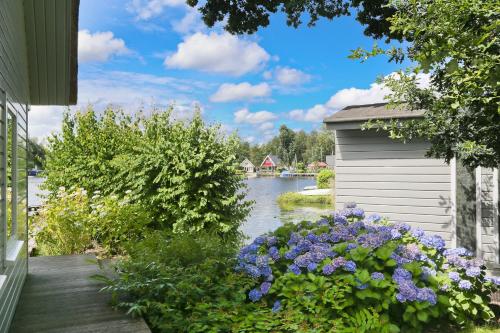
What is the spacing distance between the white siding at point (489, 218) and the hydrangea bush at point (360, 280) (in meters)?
2.31

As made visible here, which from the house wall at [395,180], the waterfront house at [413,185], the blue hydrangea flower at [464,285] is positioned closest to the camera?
the blue hydrangea flower at [464,285]

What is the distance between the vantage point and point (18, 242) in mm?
4508

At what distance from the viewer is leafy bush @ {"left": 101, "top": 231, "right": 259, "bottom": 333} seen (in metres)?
3.38

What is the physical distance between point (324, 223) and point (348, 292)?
1380 mm

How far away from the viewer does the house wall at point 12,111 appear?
3.32 meters

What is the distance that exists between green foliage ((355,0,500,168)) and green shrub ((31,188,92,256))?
508 cm

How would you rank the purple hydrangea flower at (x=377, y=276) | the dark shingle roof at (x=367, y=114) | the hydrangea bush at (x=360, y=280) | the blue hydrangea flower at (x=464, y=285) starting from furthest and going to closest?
1. the dark shingle roof at (x=367, y=114)
2. the blue hydrangea flower at (x=464, y=285)
3. the purple hydrangea flower at (x=377, y=276)
4. the hydrangea bush at (x=360, y=280)

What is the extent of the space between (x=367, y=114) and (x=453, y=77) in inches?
179

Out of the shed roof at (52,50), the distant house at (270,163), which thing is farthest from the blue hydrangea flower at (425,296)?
the distant house at (270,163)

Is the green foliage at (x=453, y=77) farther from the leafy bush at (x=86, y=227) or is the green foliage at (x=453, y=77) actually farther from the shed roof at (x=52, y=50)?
the leafy bush at (x=86, y=227)

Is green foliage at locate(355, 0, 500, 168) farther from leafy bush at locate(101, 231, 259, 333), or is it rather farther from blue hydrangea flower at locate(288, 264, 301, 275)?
leafy bush at locate(101, 231, 259, 333)

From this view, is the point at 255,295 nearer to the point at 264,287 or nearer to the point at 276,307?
the point at 264,287

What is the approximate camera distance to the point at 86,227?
23.7 ft

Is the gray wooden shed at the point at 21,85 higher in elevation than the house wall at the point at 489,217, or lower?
higher
